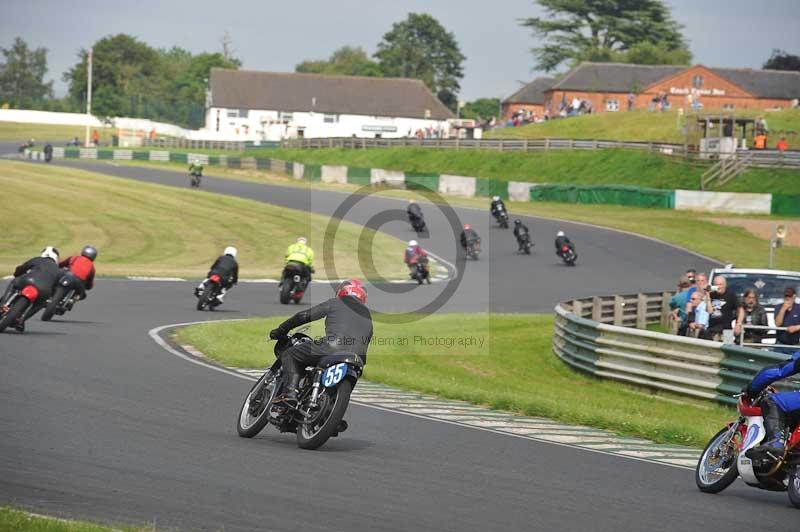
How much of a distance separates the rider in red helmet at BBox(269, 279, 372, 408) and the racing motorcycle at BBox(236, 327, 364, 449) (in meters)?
0.08

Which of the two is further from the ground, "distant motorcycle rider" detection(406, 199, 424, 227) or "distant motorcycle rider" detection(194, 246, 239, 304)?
"distant motorcycle rider" detection(406, 199, 424, 227)

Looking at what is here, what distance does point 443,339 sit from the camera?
71.8ft

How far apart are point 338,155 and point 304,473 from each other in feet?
244

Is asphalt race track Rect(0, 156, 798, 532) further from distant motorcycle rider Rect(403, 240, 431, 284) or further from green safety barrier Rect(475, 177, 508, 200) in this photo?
green safety barrier Rect(475, 177, 508, 200)

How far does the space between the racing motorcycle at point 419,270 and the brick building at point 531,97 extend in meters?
94.2

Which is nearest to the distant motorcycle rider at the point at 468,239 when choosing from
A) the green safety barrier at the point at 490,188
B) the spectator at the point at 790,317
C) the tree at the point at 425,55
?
the spectator at the point at 790,317

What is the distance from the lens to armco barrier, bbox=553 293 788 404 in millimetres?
15484

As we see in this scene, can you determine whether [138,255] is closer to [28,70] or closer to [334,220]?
[334,220]

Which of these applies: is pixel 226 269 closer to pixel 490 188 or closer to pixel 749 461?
pixel 749 461

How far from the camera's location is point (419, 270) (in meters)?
32.9

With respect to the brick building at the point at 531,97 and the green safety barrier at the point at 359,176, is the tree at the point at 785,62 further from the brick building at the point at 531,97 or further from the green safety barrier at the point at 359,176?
the green safety barrier at the point at 359,176

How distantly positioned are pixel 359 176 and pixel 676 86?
163 ft

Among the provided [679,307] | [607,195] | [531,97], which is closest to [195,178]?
[607,195]

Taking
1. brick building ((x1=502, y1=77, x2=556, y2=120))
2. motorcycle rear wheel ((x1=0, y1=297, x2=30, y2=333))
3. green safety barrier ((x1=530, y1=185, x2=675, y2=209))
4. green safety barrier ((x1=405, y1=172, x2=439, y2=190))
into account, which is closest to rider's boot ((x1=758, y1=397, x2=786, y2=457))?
Result: motorcycle rear wheel ((x1=0, y1=297, x2=30, y2=333))
